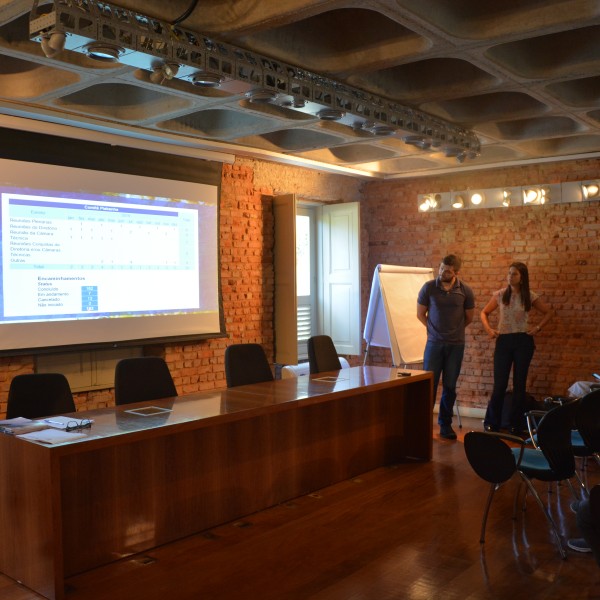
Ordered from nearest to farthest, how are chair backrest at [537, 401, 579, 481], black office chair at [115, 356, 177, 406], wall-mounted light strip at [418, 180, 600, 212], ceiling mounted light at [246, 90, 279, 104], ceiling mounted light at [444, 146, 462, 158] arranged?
chair backrest at [537, 401, 579, 481]
ceiling mounted light at [246, 90, 279, 104]
black office chair at [115, 356, 177, 406]
ceiling mounted light at [444, 146, 462, 158]
wall-mounted light strip at [418, 180, 600, 212]

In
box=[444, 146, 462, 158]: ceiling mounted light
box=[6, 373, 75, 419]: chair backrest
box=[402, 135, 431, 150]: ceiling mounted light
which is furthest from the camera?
box=[444, 146, 462, 158]: ceiling mounted light

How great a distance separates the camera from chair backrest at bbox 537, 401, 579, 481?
3.96 m

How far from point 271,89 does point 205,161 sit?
2775 mm

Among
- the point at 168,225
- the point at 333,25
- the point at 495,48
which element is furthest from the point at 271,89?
the point at 168,225

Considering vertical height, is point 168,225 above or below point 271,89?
below

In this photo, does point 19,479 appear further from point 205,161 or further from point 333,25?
point 205,161

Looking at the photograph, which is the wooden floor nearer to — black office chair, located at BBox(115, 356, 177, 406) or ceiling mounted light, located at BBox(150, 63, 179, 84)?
black office chair, located at BBox(115, 356, 177, 406)

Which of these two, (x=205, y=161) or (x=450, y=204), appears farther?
(x=450, y=204)

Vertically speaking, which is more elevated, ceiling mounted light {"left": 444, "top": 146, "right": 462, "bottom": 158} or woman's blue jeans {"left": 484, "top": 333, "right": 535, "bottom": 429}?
ceiling mounted light {"left": 444, "top": 146, "right": 462, "bottom": 158}

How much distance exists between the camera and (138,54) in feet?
12.6

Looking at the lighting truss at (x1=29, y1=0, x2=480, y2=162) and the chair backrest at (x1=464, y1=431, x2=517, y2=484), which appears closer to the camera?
the lighting truss at (x1=29, y1=0, x2=480, y2=162)

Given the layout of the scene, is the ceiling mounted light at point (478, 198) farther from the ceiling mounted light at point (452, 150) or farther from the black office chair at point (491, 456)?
the black office chair at point (491, 456)

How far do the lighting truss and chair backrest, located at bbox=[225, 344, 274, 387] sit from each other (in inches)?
76.9

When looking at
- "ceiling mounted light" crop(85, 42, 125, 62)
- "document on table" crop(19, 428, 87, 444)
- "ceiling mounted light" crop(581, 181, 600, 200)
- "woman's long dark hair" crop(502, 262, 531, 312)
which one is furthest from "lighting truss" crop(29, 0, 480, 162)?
"ceiling mounted light" crop(581, 181, 600, 200)
